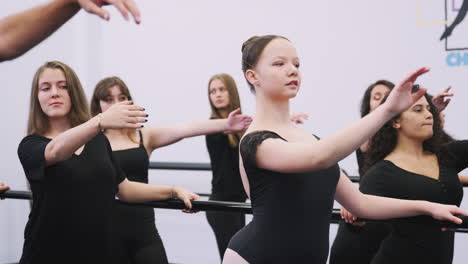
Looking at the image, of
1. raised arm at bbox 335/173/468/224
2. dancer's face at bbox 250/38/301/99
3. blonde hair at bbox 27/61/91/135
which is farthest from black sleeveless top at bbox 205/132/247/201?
dancer's face at bbox 250/38/301/99

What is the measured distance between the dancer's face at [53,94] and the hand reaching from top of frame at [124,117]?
41cm

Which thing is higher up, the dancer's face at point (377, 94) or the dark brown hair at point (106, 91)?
the dark brown hair at point (106, 91)

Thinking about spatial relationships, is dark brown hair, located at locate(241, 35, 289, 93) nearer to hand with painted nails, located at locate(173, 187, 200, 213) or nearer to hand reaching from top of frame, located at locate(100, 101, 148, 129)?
hand reaching from top of frame, located at locate(100, 101, 148, 129)

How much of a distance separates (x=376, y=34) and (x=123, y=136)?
2554 millimetres

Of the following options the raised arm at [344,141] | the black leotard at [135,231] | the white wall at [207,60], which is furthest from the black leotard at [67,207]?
the white wall at [207,60]

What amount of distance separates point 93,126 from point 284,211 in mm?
720

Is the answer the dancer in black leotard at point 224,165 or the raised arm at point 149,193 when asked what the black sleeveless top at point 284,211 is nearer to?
the raised arm at point 149,193

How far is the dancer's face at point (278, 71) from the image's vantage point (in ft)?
5.39

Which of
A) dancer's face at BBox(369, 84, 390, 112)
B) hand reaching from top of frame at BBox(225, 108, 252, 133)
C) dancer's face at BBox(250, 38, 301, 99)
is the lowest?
hand reaching from top of frame at BBox(225, 108, 252, 133)

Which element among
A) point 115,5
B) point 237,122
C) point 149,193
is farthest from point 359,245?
point 115,5

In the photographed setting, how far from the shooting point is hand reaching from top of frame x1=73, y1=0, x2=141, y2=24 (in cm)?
91

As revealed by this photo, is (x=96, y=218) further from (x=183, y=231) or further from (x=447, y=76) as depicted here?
(x=183, y=231)

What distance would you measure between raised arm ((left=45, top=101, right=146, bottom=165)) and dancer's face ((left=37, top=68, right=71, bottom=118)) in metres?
0.23

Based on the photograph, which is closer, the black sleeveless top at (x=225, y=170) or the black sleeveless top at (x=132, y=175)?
the black sleeveless top at (x=132, y=175)
